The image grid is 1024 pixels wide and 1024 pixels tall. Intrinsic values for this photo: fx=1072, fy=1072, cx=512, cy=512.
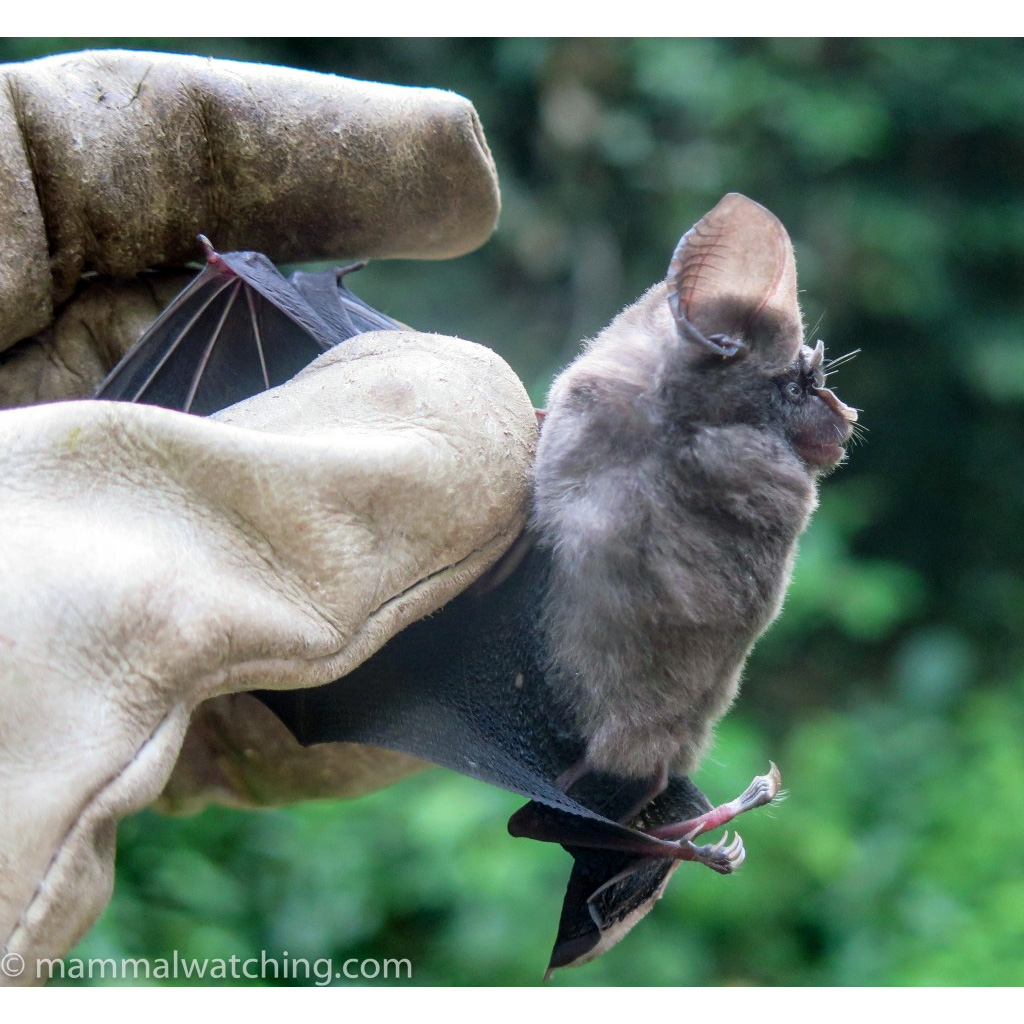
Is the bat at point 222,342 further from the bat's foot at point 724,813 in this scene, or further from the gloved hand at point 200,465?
the bat's foot at point 724,813

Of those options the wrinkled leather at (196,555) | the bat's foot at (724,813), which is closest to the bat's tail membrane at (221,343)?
the wrinkled leather at (196,555)

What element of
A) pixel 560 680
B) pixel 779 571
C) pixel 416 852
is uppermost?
pixel 779 571

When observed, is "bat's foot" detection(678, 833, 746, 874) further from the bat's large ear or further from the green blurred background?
the green blurred background

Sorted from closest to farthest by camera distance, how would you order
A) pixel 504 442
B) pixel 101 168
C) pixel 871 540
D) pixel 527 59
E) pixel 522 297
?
pixel 504 442 → pixel 101 168 → pixel 527 59 → pixel 522 297 → pixel 871 540

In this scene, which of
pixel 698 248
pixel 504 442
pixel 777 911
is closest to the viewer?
pixel 698 248

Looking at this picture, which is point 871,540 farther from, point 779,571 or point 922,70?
point 779,571

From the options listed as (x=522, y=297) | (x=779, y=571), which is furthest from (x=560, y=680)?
(x=522, y=297)
